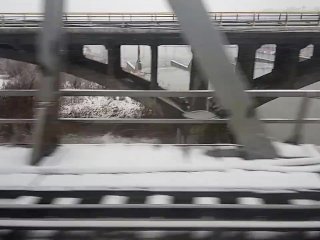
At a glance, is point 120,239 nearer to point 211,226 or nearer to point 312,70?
point 211,226

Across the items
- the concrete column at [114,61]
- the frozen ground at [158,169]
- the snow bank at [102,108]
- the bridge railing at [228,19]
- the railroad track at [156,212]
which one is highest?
the bridge railing at [228,19]

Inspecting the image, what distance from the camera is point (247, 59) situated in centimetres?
983

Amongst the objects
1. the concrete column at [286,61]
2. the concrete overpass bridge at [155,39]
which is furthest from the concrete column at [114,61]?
the concrete column at [286,61]

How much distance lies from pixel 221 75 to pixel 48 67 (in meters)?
1.62

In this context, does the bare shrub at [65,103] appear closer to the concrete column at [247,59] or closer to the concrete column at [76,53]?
the concrete column at [76,53]

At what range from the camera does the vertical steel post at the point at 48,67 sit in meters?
3.05

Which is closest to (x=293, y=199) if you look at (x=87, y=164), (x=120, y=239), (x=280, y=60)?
(x=120, y=239)

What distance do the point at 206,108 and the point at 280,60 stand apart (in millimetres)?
6650

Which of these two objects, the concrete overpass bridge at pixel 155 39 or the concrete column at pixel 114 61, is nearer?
the concrete overpass bridge at pixel 155 39

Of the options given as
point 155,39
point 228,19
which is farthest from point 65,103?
point 228,19

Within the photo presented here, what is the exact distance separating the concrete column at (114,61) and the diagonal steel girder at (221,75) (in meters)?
7.09

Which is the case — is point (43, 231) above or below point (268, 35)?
below

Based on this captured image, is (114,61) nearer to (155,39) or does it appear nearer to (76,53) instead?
(76,53)

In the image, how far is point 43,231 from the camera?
2336 mm
